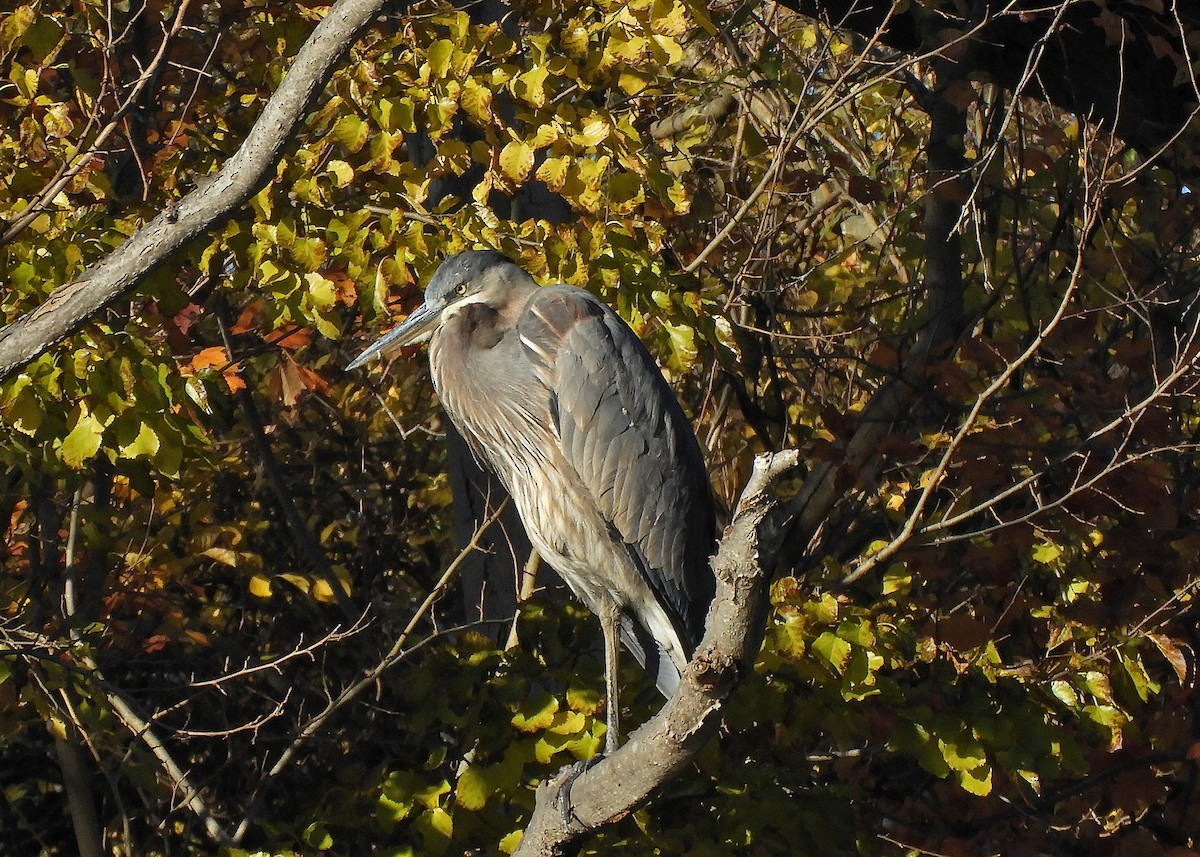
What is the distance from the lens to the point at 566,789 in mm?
2701

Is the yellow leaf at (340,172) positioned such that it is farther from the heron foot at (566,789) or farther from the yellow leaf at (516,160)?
the heron foot at (566,789)

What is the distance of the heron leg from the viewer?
10.8 ft

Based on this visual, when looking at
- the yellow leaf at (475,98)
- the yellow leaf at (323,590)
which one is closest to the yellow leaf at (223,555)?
the yellow leaf at (323,590)

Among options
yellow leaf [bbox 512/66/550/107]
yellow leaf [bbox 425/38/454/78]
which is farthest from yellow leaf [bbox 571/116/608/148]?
yellow leaf [bbox 425/38/454/78]

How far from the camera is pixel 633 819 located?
334 centimetres

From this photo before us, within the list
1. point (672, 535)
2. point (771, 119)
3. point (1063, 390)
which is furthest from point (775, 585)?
point (771, 119)

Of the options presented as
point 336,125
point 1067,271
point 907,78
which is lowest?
point 1067,271

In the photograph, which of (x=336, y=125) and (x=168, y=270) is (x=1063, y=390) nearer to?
(x=336, y=125)

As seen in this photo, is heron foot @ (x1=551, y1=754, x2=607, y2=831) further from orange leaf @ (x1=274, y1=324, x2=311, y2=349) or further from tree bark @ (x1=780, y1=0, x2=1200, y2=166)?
tree bark @ (x1=780, y1=0, x2=1200, y2=166)

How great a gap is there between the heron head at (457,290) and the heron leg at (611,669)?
0.90 m

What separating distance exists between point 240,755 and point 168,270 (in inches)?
75.8

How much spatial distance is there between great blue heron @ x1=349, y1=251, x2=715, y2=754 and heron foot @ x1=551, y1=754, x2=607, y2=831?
0.52m

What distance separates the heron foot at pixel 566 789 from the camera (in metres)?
2.63

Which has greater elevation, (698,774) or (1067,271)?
(1067,271)
